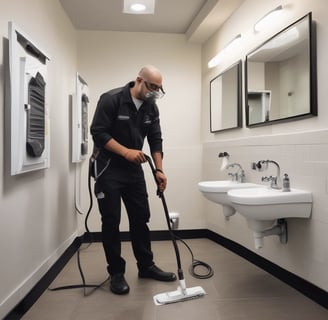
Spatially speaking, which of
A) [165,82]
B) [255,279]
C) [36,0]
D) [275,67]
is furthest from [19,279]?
[165,82]

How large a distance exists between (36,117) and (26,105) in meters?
0.16

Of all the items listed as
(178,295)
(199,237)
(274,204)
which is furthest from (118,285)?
(199,237)

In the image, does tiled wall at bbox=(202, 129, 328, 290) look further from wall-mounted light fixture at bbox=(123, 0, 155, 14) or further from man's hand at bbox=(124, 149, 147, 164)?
wall-mounted light fixture at bbox=(123, 0, 155, 14)

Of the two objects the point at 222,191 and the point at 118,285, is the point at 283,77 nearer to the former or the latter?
the point at 222,191

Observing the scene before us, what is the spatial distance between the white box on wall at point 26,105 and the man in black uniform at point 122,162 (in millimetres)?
326

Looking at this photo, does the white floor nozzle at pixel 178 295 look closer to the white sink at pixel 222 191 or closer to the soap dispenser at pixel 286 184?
the white sink at pixel 222 191

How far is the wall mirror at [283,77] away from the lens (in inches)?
68.5

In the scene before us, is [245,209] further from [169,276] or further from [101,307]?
[101,307]

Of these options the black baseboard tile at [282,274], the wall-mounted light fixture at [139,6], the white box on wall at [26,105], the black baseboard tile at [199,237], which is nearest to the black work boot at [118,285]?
the black baseboard tile at [199,237]

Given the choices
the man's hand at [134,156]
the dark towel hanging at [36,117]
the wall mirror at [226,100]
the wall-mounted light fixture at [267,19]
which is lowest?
the man's hand at [134,156]

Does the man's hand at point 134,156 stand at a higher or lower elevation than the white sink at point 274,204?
higher

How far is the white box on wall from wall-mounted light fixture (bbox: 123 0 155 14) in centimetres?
95

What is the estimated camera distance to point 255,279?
2.12 m

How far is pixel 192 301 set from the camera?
5.90 feet
